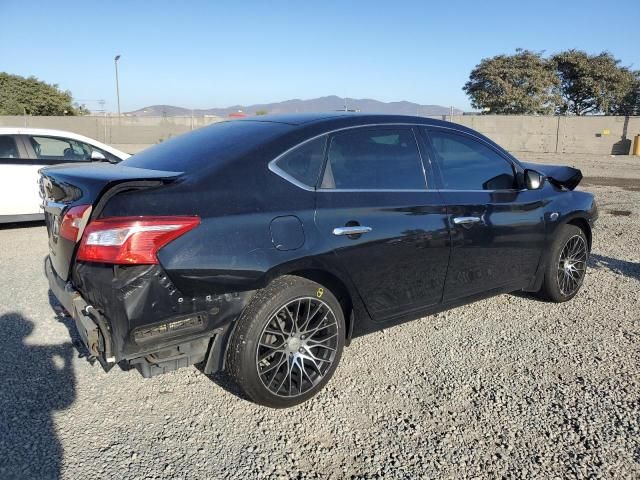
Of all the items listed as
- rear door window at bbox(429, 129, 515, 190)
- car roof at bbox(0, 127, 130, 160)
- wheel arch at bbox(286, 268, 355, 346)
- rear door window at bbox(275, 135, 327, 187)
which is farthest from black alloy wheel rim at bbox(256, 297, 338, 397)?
car roof at bbox(0, 127, 130, 160)

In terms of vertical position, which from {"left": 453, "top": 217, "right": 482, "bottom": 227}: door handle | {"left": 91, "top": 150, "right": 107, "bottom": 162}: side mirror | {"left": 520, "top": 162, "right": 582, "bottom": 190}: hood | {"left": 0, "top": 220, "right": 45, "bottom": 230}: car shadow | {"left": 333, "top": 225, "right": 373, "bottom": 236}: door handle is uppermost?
{"left": 520, "top": 162, "right": 582, "bottom": 190}: hood

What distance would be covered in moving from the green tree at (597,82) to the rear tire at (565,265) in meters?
47.0

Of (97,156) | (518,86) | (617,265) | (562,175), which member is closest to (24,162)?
(97,156)

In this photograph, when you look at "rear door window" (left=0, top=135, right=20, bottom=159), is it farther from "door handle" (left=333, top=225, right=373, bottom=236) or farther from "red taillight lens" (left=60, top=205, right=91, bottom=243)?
"door handle" (left=333, top=225, right=373, bottom=236)

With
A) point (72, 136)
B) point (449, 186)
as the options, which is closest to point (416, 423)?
point (449, 186)

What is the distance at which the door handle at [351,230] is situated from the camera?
304 cm

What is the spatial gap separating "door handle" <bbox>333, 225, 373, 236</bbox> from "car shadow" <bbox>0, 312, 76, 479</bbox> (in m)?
1.86

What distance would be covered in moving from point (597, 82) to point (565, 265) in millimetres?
47557

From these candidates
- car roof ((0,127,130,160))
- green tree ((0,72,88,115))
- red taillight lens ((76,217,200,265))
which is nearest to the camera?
red taillight lens ((76,217,200,265))

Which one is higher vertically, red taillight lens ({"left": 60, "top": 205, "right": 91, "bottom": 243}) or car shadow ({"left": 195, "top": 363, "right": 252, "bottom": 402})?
red taillight lens ({"left": 60, "top": 205, "right": 91, "bottom": 243})

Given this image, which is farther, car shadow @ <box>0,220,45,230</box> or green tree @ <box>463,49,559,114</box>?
green tree @ <box>463,49,559,114</box>

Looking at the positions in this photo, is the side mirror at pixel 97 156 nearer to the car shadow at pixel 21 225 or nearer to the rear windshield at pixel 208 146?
the car shadow at pixel 21 225

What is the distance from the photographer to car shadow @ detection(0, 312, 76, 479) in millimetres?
2545

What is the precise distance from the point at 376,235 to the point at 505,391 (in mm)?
1263
